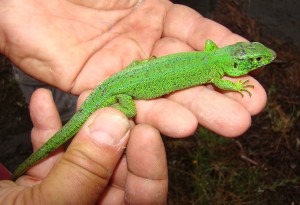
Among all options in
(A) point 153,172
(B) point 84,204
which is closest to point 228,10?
(A) point 153,172

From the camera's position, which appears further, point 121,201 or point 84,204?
point 121,201

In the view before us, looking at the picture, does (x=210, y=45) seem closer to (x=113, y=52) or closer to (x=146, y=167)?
(x=113, y=52)

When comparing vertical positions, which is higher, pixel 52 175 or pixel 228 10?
pixel 52 175

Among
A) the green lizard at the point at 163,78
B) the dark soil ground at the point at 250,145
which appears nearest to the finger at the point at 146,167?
the green lizard at the point at 163,78

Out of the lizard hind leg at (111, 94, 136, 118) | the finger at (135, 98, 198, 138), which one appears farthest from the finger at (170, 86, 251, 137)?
the lizard hind leg at (111, 94, 136, 118)

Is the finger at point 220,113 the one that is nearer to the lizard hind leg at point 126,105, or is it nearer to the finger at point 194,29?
the lizard hind leg at point 126,105

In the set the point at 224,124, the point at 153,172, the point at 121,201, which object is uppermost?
the point at 224,124

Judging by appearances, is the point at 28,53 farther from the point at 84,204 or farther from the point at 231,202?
the point at 231,202
